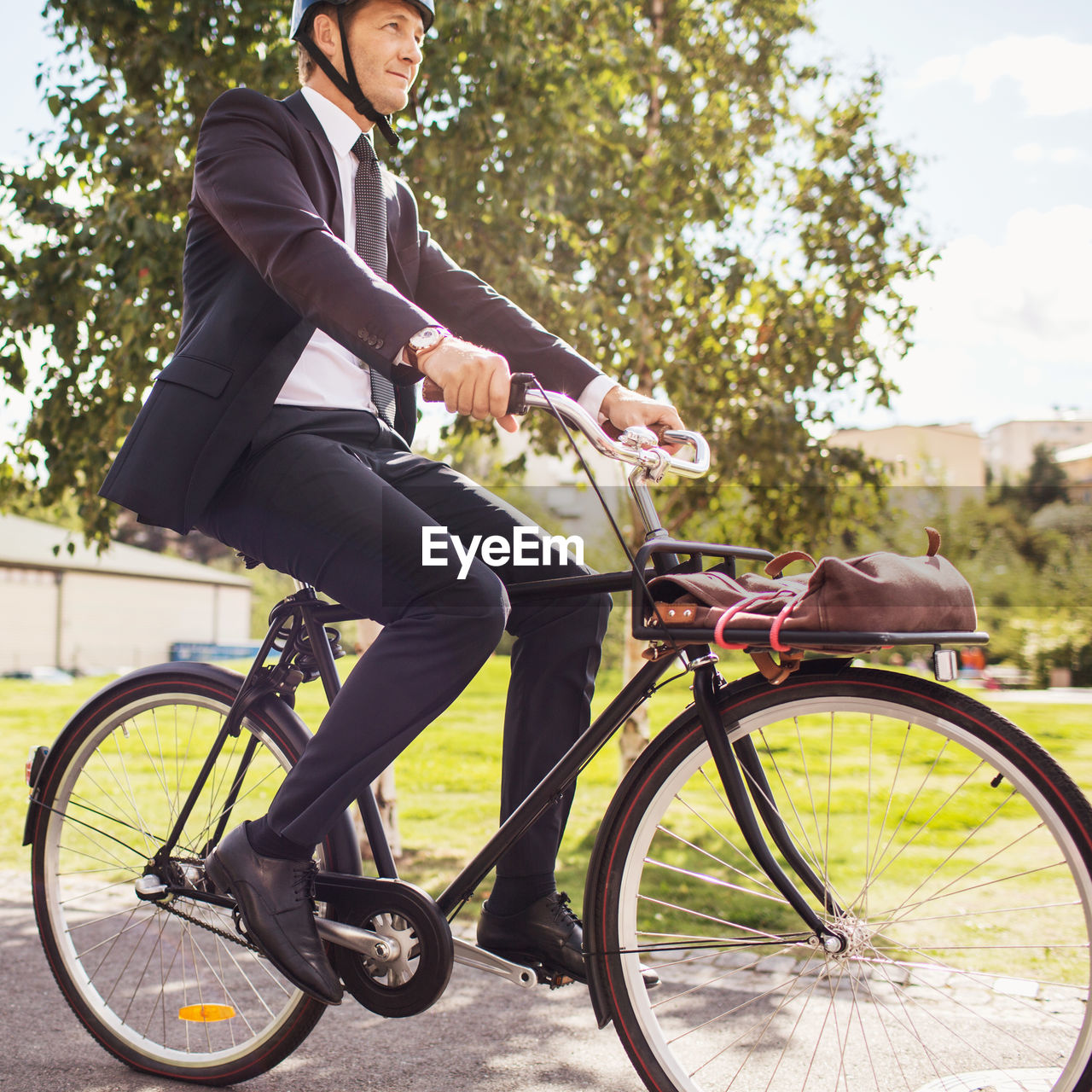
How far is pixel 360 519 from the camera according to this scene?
203 centimetres

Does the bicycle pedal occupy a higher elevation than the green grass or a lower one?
higher

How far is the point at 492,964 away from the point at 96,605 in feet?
124

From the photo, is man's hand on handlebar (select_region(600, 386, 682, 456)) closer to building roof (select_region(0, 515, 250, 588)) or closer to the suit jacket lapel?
the suit jacket lapel

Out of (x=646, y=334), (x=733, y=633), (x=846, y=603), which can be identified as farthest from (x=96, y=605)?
(x=846, y=603)

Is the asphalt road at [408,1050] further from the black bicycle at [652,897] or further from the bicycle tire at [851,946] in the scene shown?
the bicycle tire at [851,946]

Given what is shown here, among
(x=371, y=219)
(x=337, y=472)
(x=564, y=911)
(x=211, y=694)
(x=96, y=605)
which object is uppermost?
(x=371, y=219)

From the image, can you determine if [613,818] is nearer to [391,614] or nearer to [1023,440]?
[391,614]

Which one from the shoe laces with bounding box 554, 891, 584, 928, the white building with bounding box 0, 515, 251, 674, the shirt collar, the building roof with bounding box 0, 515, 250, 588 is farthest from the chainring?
the white building with bounding box 0, 515, 251, 674

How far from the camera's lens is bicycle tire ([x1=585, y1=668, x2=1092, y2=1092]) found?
172cm

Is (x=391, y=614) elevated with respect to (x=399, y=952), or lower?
elevated

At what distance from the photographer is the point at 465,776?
9523mm

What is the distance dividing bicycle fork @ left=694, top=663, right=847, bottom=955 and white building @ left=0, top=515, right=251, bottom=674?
33.5 m

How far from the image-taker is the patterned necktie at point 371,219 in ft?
7.97

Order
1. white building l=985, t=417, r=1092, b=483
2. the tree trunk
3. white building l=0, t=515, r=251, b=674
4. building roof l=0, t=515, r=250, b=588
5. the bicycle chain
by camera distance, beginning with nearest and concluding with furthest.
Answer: the bicycle chain
the tree trunk
white building l=985, t=417, r=1092, b=483
building roof l=0, t=515, r=250, b=588
white building l=0, t=515, r=251, b=674
